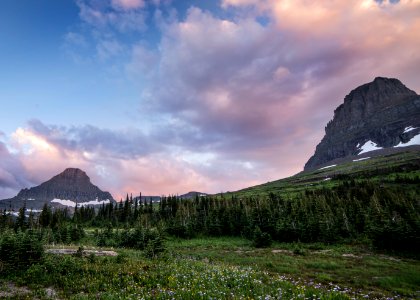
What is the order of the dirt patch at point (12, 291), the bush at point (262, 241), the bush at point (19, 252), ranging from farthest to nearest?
the bush at point (262, 241) < the bush at point (19, 252) < the dirt patch at point (12, 291)

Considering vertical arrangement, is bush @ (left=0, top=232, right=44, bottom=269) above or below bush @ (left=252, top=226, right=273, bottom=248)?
above

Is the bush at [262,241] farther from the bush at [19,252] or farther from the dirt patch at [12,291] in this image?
the dirt patch at [12,291]

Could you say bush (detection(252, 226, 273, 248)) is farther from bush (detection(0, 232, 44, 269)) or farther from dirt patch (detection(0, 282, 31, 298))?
dirt patch (detection(0, 282, 31, 298))

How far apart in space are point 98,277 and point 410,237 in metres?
42.5

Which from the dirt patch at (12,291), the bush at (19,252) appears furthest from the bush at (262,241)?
the dirt patch at (12,291)

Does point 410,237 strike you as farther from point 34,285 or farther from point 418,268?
point 34,285

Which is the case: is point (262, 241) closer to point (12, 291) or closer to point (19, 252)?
point (19, 252)

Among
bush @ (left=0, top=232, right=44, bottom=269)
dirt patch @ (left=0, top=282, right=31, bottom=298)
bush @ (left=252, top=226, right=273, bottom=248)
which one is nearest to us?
dirt patch @ (left=0, top=282, right=31, bottom=298)

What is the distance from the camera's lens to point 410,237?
4153cm

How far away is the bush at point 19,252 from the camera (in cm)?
2466

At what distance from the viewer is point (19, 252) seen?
24922mm

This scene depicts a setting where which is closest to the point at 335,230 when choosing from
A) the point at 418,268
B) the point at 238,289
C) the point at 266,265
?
the point at 418,268

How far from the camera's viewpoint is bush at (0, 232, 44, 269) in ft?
80.9

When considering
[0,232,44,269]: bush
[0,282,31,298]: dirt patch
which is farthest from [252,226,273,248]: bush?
[0,282,31,298]: dirt patch
